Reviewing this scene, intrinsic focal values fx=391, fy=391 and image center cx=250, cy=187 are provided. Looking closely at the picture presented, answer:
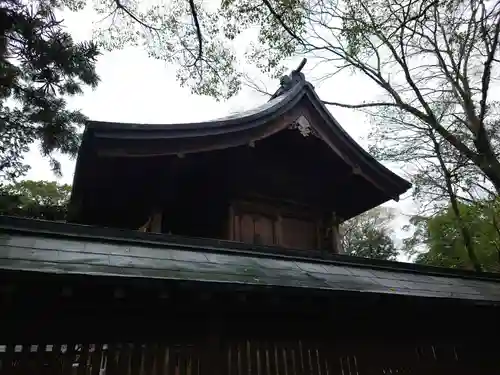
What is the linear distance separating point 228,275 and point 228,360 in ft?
2.76

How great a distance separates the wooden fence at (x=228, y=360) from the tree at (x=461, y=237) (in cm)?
1024

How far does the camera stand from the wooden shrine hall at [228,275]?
331 centimetres

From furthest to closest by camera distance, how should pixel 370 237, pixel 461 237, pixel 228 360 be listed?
pixel 370 237 < pixel 461 237 < pixel 228 360

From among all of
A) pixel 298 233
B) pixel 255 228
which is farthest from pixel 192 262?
pixel 298 233

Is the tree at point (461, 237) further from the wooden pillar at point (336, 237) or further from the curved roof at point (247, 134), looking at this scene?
the wooden pillar at point (336, 237)

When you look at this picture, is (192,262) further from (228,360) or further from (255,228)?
(255,228)

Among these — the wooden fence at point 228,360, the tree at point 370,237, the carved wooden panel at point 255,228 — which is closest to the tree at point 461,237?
the tree at point 370,237

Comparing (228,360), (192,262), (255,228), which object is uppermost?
(255,228)

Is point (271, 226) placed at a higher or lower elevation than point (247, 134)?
lower

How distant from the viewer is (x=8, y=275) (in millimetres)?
2861

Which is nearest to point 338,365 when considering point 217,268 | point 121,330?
point 217,268

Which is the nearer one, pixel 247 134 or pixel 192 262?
pixel 192 262

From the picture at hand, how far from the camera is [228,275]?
12.8 ft

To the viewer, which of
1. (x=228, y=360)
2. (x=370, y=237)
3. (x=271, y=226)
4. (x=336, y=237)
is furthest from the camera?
(x=370, y=237)
